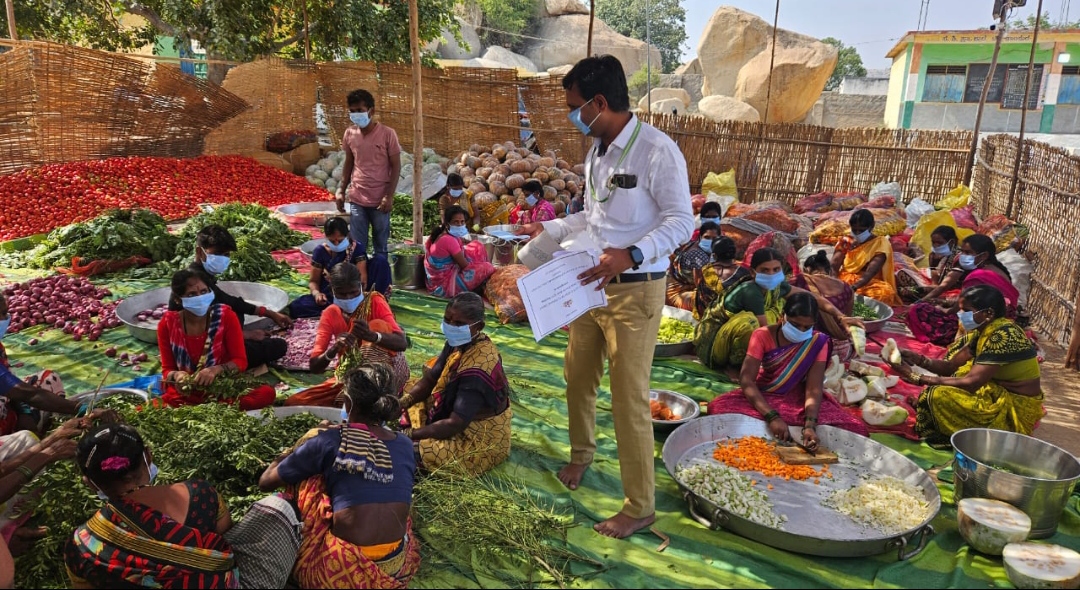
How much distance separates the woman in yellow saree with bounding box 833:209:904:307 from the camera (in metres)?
7.01

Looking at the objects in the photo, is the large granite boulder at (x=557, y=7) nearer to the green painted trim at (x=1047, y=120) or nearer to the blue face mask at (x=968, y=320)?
the green painted trim at (x=1047, y=120)

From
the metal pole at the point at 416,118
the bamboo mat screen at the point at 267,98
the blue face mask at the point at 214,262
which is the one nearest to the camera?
the blue face mask at the point at 214,262

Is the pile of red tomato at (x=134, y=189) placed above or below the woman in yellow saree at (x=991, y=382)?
above

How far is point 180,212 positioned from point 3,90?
3121mm

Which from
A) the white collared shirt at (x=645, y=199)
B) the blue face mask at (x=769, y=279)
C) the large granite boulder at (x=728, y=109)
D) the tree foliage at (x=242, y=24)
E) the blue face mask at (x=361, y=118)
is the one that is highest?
the tree foliage at (x=242, y=24)

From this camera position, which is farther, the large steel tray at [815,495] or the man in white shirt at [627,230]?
the large steel tray at [815,495]

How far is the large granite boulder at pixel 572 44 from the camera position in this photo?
35125 millimetres

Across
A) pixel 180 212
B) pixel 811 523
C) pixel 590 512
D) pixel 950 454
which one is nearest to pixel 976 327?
pixel 950 454

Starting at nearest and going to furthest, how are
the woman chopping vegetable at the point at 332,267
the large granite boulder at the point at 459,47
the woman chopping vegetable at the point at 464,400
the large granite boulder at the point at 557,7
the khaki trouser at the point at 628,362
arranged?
the khaki trouser at the point at 628,362 → the woman chopping vegetable at the point at 464,400 → the woman chopping vegetable at the point at 332,267 → the large granite boulder at the point at 459,47 → the large granite boulder at the point at 557,7

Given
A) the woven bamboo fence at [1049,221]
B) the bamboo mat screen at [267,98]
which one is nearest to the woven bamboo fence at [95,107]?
the bamboo mat screen at [267,98]

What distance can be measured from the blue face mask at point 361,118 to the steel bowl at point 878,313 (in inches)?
195

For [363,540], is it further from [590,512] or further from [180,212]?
[180,212]

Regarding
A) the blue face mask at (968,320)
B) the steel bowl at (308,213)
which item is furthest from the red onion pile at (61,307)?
the blue face mask at (968,320)

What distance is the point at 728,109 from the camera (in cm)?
2430
